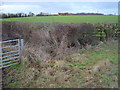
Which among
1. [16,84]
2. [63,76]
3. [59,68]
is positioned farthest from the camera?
[59,68]

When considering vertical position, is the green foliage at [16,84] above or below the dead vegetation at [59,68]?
below

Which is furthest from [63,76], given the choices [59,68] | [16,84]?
[16,84]

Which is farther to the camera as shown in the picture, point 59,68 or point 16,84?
point 59,68

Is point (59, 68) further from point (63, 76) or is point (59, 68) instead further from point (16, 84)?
point (16, 84)

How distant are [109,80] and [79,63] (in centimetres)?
223

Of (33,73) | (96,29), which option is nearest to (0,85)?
(33,73)

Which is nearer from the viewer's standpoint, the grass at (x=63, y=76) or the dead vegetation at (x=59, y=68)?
the grass at (x=63, y=76)

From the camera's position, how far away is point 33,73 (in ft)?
18.0

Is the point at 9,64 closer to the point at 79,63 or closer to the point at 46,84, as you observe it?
the point at 46,84

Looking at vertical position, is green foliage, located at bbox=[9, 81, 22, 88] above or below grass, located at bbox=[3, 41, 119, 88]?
below

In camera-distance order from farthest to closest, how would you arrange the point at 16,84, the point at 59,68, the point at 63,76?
the point at 59,68 → the point at 63,76 → the point at 16,84

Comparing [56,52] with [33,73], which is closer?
[33,73]

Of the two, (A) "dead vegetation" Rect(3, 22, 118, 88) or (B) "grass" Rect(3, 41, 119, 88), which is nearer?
(B) "grass" Rect(3, 41, 119, 88)

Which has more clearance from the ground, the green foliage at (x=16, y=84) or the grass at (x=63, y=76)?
the grass at (x=63, y=76)
